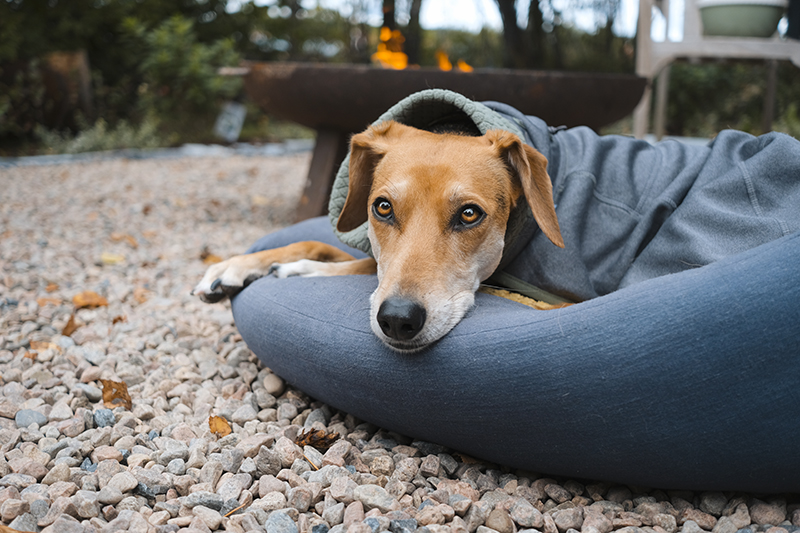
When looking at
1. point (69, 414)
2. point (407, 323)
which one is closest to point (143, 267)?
point (69, 414)

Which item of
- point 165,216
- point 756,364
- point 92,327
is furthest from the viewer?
point 165,216

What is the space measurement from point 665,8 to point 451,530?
7110 millimetres

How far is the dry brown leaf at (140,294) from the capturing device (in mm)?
4047

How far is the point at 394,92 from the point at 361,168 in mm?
2259

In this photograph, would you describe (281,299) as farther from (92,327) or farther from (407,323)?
(92,327)

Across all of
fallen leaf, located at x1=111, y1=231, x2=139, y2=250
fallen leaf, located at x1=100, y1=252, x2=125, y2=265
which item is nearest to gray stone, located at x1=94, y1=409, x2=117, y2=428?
fallen leaf, located at x1=100, y1=252, x2=125, y2=265

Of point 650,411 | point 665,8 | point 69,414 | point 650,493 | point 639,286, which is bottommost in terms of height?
point 650,493

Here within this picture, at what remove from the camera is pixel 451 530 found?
1.89 metres

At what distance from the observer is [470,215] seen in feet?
8.08

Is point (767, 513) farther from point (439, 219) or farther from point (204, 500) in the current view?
point (204, 500)

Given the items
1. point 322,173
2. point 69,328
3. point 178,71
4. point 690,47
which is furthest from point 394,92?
point 178,71

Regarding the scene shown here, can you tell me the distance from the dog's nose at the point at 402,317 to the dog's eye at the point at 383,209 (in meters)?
0.53

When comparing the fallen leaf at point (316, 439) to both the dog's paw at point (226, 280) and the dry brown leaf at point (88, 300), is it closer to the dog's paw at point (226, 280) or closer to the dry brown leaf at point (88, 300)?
the dog's paw at point (226, 280)

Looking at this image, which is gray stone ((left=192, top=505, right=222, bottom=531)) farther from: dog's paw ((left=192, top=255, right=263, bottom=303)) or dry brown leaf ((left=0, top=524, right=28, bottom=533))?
dog's paw ((left=192, top=255, right=263, bottom=303))
